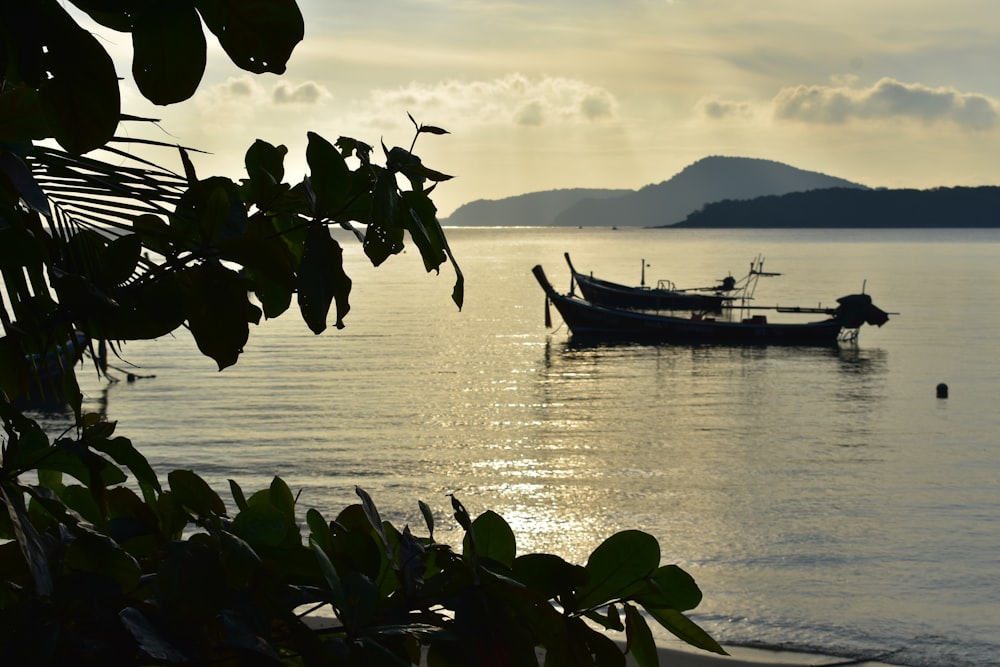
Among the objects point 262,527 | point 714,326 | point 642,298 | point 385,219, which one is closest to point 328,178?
point 385,219

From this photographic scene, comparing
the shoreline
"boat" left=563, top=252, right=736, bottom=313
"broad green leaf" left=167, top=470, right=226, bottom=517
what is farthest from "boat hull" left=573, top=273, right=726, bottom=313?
"broad green leaf" left=167, top=470, right=226, bottom=517

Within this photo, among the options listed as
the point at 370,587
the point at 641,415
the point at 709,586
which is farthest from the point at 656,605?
the point at 641,415

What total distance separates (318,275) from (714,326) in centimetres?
3747

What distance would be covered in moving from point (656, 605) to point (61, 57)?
0.78 meters

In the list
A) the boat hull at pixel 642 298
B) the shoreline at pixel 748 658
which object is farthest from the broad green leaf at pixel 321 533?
the boat hull at pixel 642 298

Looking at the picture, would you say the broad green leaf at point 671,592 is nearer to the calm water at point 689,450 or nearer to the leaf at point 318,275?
the leaf at point 318,275

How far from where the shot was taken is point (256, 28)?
0.77 meters

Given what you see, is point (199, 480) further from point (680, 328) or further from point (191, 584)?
point (680, 328)

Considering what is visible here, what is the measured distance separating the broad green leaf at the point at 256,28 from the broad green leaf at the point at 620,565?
23.4 inches

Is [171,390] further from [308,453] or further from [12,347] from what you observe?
[12,347]

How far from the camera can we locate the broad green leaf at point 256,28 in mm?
767

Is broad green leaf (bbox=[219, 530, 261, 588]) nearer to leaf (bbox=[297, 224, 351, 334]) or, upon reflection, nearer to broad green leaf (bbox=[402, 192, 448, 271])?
leaf (bbox=[297, 224, 351, 334])

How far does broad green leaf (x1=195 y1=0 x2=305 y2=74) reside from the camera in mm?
767

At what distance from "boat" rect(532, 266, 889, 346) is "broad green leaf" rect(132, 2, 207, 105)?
3502 centimetres
